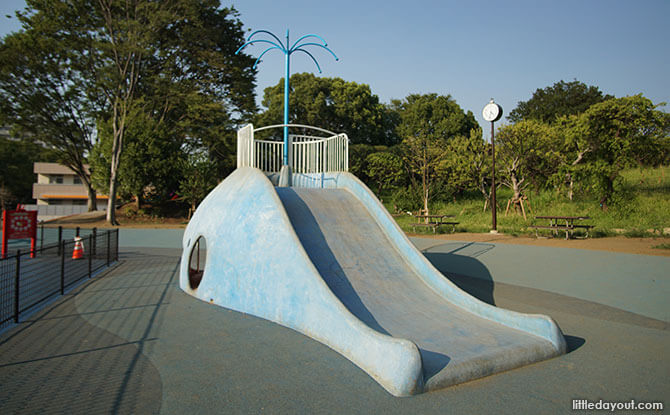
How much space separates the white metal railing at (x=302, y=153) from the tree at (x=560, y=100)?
41.6 meters

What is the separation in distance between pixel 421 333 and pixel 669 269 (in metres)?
8.93

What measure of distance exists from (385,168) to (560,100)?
87.3 ft

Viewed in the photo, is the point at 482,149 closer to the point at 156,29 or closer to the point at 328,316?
the point at 156,29

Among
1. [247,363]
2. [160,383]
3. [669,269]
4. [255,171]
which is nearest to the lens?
[160,383]

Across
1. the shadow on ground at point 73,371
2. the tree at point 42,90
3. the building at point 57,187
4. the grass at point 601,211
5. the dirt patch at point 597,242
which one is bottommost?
the shadow on ground at point 73,371

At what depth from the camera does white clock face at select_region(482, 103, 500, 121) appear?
63.0 ft

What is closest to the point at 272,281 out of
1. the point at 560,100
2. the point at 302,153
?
the point at 302,153

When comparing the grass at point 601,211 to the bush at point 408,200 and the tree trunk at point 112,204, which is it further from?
the tree trunk at point 112,204

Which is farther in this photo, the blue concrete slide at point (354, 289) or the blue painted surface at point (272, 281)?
the blue concrete slide at point (354, 289)

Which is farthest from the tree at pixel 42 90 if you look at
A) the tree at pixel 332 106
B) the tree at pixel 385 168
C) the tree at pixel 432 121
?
the tree at pixel 432 121

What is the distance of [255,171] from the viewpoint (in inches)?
338

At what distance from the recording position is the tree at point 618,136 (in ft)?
73.3

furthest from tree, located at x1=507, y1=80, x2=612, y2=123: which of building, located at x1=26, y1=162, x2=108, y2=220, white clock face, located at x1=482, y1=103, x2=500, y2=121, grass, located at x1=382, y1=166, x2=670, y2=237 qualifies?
building, located at x1=26, y1=162, x2=108, y2=220

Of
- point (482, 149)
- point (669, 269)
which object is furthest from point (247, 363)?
point (482, 149)
